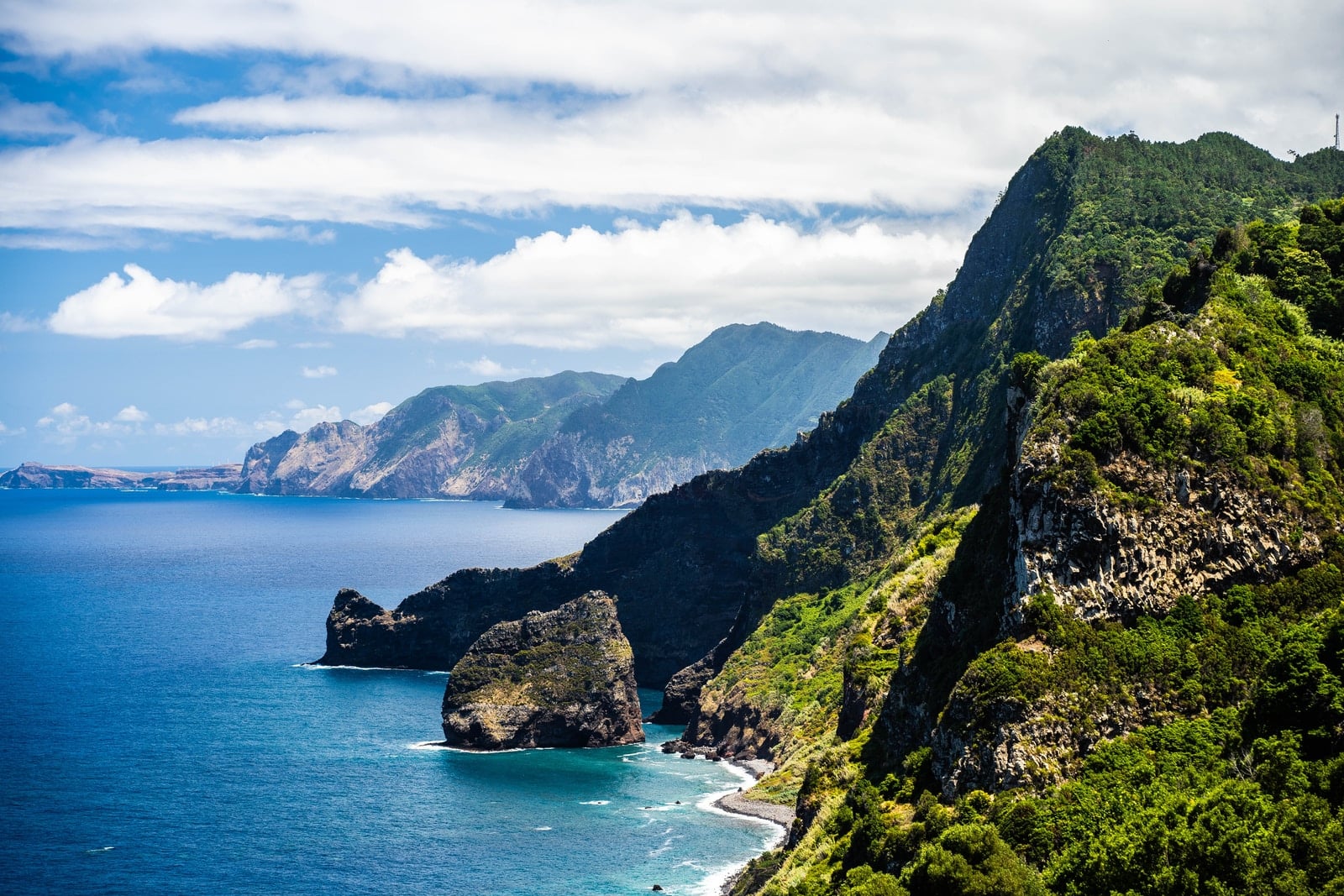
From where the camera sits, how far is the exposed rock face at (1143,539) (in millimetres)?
91188

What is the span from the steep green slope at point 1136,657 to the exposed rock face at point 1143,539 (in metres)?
0.16

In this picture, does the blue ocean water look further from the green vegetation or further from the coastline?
the green vegetation

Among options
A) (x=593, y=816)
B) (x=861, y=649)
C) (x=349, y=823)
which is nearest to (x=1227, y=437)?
(x=861, y=649)

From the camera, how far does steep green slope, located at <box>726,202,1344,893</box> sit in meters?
72.4

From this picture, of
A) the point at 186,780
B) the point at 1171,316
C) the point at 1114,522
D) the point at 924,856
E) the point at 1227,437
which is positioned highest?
the point at 1171,316

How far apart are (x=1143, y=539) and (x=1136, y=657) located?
342 inches

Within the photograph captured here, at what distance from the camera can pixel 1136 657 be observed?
8831cm

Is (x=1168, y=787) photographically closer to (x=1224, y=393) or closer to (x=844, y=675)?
(x=1224, y=393)

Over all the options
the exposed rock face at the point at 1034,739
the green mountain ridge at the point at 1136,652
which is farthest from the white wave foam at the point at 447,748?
the exposed rock face at the point at 1034,739

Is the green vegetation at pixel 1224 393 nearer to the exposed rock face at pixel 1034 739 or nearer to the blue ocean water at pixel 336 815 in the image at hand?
the exposed rock face at pixel 1034 739

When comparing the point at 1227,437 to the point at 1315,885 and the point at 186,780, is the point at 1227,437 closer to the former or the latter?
the point at 1315,885

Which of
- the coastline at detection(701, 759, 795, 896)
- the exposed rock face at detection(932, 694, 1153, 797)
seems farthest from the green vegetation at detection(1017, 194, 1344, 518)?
the coastline at detection(701, 759, 795, 896)

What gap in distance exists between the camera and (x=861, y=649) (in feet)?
455

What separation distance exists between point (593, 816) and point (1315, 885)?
10475 centimetres
